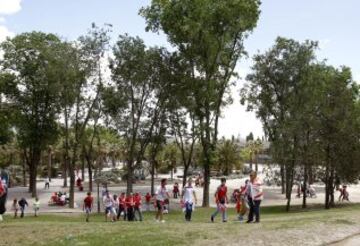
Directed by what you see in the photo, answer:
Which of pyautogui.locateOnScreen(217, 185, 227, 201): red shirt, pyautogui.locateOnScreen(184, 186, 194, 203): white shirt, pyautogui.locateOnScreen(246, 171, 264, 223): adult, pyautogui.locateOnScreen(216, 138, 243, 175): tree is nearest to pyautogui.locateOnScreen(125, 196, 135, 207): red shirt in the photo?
pyautogui.locateOnScreen(184, 186, 194, 203): white shirt

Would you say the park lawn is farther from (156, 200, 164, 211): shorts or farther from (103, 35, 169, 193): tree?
(103, 35, 169, 193): tree

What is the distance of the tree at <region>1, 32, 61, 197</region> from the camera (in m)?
57.9

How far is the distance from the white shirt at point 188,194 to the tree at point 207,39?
870 inches

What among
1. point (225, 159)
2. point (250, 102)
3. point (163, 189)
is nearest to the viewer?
point (163, 189)

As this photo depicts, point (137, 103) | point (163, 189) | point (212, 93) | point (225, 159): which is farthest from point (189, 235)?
point (225, 159)

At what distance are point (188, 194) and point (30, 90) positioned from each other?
137 ft

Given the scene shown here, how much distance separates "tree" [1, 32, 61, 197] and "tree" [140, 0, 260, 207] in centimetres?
1772

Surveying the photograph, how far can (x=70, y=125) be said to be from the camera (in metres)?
51.6

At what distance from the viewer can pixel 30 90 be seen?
5881cm

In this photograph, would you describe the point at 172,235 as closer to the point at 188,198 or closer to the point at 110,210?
the point at 188,198

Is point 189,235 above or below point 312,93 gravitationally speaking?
below

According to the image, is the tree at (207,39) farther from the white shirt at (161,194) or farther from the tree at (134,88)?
the white shirt at (161,194)

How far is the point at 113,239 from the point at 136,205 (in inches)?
603

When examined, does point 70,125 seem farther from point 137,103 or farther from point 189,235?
point 189,235
